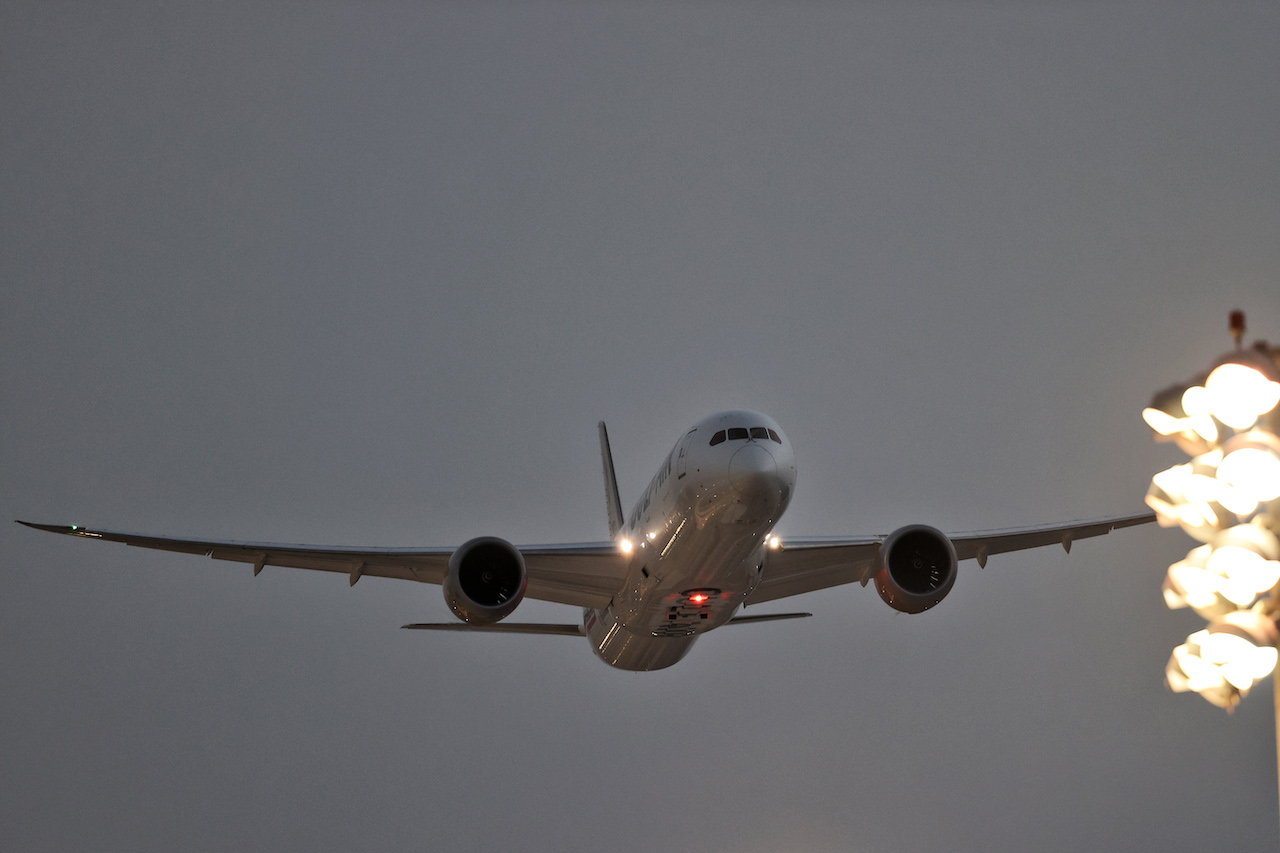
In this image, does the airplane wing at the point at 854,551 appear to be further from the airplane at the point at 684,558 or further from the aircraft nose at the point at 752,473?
the aircraft nose at the point at 752,473

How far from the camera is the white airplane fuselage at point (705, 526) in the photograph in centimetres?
2114

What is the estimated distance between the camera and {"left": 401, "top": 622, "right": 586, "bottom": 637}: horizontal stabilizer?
83.3ft

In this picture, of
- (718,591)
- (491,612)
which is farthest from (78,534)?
(718,591)

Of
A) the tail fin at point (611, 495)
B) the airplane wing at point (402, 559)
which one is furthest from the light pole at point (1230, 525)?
the tail fin at point (611, 495)

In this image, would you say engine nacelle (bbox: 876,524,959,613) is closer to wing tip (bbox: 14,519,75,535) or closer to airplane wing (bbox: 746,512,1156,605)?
airplane wing (bbox: 746,512,1156,605)

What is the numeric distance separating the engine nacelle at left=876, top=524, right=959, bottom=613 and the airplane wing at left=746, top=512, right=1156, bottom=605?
1824 millimetres

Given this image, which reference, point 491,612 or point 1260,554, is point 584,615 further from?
point 1260,554

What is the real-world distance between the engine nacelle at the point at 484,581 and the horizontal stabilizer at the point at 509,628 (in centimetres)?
80

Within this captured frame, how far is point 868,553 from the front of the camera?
97.0 feet

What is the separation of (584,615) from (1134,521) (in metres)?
14.9

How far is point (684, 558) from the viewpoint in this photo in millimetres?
23141

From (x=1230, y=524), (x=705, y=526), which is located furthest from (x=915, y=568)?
(x=1230, y=524)

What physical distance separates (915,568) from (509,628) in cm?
995

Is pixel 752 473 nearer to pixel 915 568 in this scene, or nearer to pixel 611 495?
pixel 915 568
